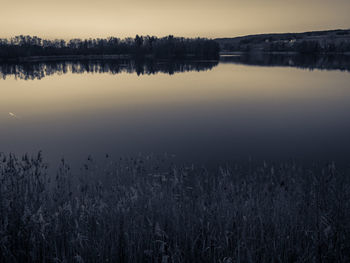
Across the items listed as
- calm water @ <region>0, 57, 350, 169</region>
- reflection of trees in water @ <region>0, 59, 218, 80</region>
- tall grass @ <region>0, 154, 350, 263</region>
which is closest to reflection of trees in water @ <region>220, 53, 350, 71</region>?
reflection of trees in water @ <region>0, 59, 218, 80</region>

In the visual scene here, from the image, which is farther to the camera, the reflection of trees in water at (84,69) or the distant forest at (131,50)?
the distant forest at (131,50)

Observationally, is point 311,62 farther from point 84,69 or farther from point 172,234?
point 172,234

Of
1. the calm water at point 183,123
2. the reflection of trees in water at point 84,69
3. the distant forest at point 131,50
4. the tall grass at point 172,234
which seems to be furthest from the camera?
the distant forest at point 131,50

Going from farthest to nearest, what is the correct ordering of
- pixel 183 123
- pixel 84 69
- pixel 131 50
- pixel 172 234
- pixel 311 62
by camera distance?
pixel 131 50 < pixel 311 62 < pixel 84 69 < pixel 183 123 < pixel 172 234

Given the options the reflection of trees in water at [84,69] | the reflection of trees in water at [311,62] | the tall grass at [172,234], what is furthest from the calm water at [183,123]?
the reflection of trees in water at [311,62]

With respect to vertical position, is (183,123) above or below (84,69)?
below

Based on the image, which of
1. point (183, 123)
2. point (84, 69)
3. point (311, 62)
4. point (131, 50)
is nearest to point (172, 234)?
point (183, 123)

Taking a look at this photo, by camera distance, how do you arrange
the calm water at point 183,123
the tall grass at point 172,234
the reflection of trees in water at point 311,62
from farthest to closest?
the reflection of trees in water at point 311,62 → the calm water at point 183,123 → the tall grass at point 172,234

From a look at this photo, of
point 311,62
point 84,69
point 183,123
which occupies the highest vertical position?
point 311,62

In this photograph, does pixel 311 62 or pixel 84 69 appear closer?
pixel 84 69

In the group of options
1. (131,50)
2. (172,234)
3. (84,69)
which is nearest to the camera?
(172,234)

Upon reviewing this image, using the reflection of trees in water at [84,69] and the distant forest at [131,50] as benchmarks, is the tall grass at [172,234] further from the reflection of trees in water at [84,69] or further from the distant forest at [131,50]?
the distant forest at [131,50]

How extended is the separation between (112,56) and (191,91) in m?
133

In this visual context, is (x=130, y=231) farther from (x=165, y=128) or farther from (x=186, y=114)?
(x=186, y=114)
